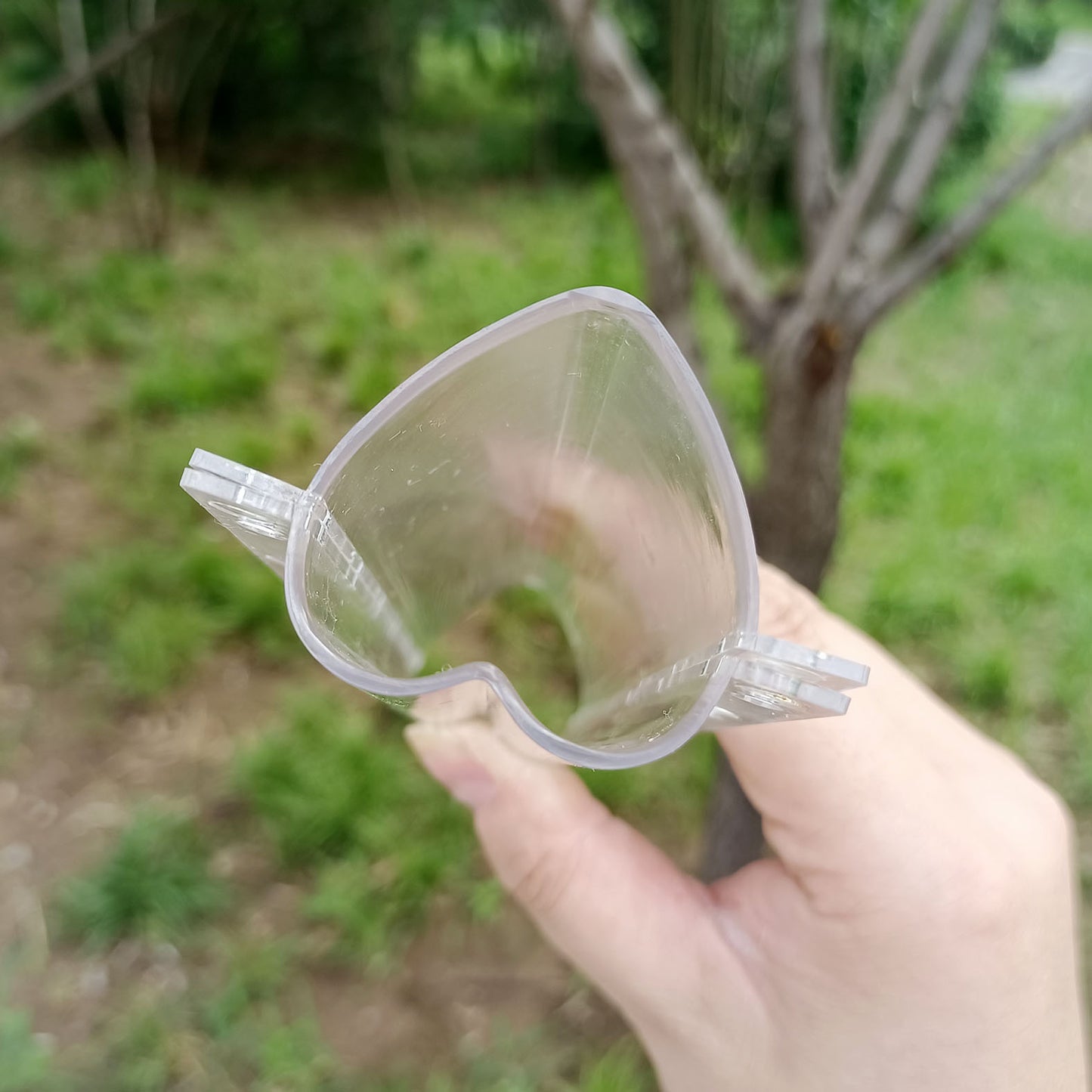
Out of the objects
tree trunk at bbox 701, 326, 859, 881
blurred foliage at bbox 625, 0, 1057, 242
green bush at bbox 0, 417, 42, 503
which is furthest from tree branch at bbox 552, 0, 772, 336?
green bush at bbox 0, 417, 42, 503

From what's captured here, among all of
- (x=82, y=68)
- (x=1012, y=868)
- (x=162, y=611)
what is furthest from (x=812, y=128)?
(x=82, y=68)

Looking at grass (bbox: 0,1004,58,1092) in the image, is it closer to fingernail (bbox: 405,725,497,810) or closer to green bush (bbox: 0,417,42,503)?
fingernail (bbox: 405,725,497,810)

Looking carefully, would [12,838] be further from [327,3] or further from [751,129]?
[327,3]

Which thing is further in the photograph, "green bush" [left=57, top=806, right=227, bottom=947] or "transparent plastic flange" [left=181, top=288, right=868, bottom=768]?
"green bush" [left=57, top=806, right=227, bottom=947]

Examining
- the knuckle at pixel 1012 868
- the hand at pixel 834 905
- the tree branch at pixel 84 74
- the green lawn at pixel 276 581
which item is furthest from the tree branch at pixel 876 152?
the tree branch at pixel 84 74

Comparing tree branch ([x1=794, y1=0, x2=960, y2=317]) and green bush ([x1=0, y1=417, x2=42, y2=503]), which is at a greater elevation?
tree branch ([x1=794, y1=0, x2=960, y2=317])

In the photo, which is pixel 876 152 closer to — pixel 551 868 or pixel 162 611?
pixel 551 868

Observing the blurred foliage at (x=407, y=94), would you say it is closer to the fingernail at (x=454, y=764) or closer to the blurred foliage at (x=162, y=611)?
the blurred foliage at (x=162, y=611)
